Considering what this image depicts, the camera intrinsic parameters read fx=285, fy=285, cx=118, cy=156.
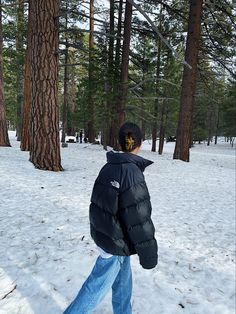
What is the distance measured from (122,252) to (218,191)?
7.29m

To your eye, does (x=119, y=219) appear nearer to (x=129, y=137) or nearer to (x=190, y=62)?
(x=129, y=137)

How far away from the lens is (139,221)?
7.11 ft

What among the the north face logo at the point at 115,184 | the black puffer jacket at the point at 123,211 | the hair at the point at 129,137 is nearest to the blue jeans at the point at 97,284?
the black puffer jacket at the point at 123,211

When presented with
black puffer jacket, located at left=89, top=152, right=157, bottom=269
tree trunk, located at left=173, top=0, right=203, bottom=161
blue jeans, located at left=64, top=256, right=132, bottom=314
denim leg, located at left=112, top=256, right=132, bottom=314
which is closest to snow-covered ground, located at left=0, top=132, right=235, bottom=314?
denim leg, located at left=112, top=256, right=132, bottom=314

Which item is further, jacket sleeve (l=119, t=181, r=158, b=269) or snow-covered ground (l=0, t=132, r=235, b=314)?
snow-covered ground (l=0, t=132, r=235, b=314)

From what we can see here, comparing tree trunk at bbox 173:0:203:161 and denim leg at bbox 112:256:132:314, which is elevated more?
tree trunk at bbox 173:0:203:161

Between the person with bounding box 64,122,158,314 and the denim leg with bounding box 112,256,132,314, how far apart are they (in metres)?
0.09

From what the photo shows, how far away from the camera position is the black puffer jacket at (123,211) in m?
2.15

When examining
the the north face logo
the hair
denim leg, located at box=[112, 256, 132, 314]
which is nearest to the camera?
the the north face logo

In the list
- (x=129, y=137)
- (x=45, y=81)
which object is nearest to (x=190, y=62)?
(x=45, y=81)

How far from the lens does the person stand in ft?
7.07

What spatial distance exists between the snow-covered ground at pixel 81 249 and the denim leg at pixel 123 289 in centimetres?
52

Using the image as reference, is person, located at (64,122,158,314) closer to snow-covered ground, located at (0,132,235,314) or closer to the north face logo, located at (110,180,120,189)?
the north face logo, located at (110,180,120,189)

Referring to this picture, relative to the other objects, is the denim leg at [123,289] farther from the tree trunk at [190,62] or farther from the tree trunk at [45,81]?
the tree trunk at [190,62]
